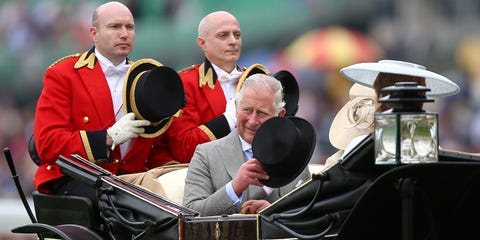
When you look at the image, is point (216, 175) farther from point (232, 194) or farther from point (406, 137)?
point (406, 137)

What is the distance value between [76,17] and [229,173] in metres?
7.83

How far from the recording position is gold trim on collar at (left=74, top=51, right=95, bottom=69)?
656cm

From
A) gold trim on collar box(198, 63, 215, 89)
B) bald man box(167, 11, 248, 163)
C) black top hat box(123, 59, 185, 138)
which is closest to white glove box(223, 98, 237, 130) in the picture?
bald man box(167, 11, 248, 163)

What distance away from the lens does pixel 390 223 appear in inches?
188

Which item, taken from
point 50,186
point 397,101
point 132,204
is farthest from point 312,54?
point 397,101

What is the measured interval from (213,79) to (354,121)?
1341 millimetres

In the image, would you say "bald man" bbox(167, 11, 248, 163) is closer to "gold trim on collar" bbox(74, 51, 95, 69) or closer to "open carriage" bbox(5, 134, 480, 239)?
"gold trim on collar" bbox(74, 51, 95, 69)

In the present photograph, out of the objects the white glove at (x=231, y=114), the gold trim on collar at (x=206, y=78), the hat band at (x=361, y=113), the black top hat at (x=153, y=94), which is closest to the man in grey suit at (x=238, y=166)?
the hat band at (x=361, y=113)

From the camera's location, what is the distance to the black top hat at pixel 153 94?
20.1 feet

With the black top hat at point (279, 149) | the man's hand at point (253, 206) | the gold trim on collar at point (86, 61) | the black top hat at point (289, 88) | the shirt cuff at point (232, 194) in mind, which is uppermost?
the gold trim on collar at point (86, 61)

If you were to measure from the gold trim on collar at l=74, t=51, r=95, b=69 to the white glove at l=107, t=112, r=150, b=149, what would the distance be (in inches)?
19.3

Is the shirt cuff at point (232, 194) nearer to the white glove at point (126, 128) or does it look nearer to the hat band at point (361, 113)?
the hat band at point (361, 113)

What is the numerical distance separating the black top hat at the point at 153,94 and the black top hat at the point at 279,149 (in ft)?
3.55

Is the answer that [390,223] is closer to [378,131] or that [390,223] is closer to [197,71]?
[378,131]
